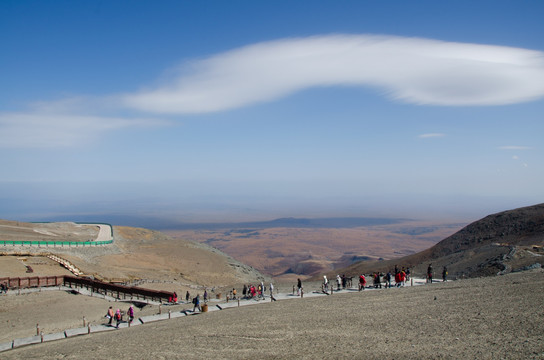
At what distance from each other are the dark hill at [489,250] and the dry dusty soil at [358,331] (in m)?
9.33

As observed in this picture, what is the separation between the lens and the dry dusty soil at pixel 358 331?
1485cm

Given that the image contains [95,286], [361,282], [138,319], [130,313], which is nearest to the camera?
[130,313]

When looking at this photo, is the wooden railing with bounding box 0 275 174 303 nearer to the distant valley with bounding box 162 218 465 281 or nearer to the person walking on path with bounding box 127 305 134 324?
the person walking on path with bounding box 127 305 134 324

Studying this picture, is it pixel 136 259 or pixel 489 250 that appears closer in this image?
pixel 489 250

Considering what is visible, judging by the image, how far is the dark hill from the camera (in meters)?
33.7

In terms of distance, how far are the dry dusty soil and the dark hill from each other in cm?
933

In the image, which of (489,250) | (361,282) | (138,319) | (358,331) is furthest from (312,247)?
(358,331)

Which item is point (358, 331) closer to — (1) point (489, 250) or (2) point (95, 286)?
(2) point (95, 286)

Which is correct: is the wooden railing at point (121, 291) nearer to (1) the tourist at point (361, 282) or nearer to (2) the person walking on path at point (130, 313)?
(2) the person walking on path at point (130, 313)

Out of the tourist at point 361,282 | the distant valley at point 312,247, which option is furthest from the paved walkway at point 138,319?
the distant valley at point 312,247

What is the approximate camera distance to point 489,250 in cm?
3922

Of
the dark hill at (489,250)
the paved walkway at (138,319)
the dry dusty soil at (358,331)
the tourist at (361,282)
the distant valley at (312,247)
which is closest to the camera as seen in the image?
the dry dusty soil at (358,331)

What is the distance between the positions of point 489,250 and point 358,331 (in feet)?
87.8

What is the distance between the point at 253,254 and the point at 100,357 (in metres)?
117
